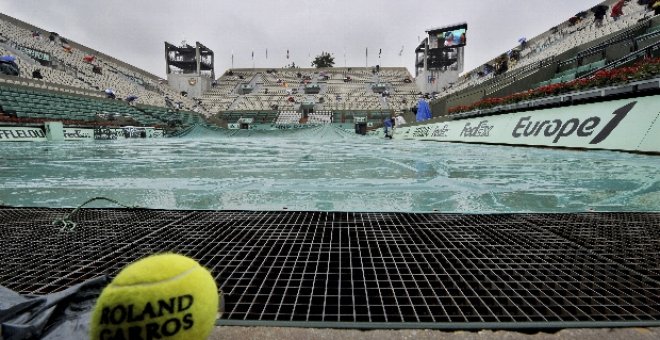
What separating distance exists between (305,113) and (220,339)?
148 ft

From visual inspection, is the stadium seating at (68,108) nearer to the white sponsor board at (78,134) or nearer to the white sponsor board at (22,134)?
the white sponsor board at (78,134)

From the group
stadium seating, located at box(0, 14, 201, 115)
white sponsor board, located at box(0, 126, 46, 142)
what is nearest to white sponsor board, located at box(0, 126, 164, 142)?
white sponsor board, located at box(0, 126, 46, 142)

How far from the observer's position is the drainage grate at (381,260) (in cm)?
131

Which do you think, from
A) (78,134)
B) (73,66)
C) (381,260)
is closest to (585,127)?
(381,260)

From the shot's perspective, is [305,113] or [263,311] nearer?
[263,311]

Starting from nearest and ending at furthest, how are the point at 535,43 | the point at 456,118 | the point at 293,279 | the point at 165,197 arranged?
the point at 293,279 → the point at 165,197 → the point at 456,118 → the point at 535,43

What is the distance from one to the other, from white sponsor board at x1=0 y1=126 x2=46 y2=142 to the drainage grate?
16916 millimetres

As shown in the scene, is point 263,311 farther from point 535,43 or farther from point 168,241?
point 535,43

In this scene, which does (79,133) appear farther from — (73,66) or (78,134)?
(73,66)

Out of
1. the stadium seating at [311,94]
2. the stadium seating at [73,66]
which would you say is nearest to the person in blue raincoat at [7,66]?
the stadium seating at [73,66]

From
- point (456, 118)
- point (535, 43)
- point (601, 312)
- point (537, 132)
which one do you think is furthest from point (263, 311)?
point (535, 43)

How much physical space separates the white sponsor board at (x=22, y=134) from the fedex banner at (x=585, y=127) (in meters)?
19.4

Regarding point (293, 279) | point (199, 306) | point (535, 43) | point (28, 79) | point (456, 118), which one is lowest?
point (293, 279)

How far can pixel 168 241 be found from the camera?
2.13 meters
